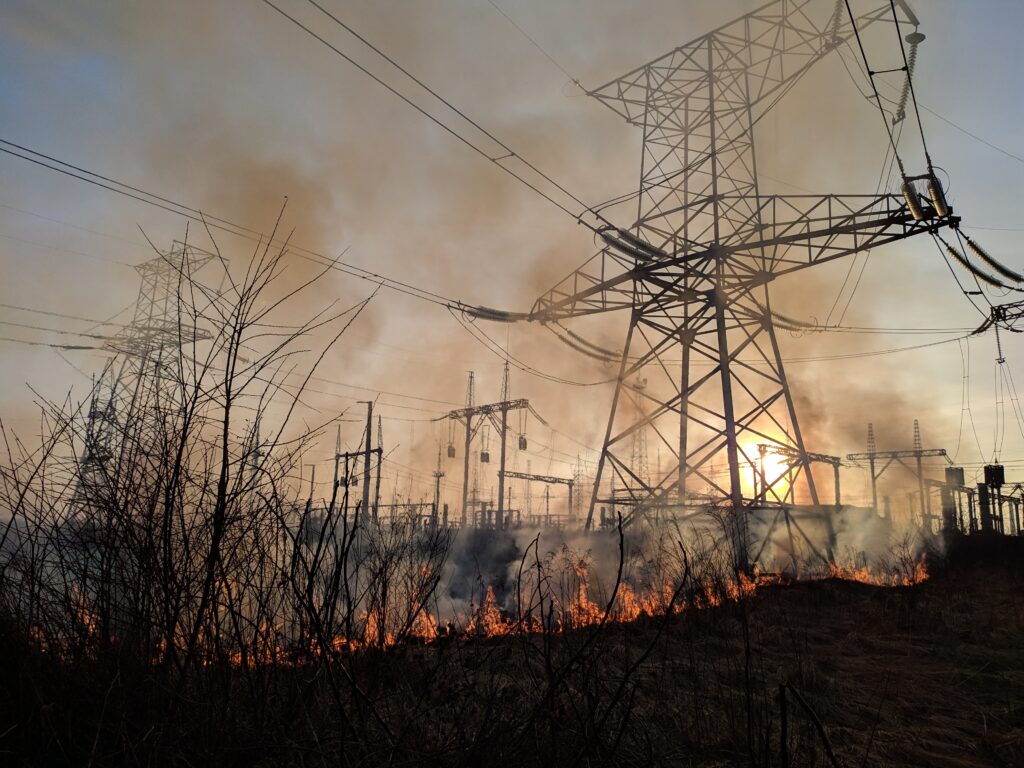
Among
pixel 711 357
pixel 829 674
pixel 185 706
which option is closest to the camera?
pixel 185 706

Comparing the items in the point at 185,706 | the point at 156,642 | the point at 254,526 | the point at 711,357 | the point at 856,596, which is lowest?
the point at 856,596

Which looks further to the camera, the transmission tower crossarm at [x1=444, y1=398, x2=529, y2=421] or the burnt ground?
the transmission tower crossarm at [x1=444, y1=398, x2=529, y2=421]

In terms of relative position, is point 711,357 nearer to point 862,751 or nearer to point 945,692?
point 945,692

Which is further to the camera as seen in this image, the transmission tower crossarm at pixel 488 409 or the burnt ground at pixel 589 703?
the transmission tower crossarm at pixel 488 409

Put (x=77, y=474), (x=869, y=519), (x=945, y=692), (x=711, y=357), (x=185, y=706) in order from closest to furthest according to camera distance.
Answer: (x=185, y=706) → (x=77, y=474) → (x=945, y=692) → (x=711, y=357) → (x=869, y=519)

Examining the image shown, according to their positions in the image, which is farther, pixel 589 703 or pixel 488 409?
pixel 488 409

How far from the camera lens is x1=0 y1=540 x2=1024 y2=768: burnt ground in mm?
2447

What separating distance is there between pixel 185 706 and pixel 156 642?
32cm

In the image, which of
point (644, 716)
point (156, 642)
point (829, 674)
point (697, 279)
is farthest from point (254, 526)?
point (697, 279)

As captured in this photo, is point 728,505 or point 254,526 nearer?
point 254,526

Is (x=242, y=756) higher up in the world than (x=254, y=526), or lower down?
lower down

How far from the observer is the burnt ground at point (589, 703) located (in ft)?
8.03

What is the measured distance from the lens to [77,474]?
2.99 m

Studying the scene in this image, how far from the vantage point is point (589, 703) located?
8.20 ft
